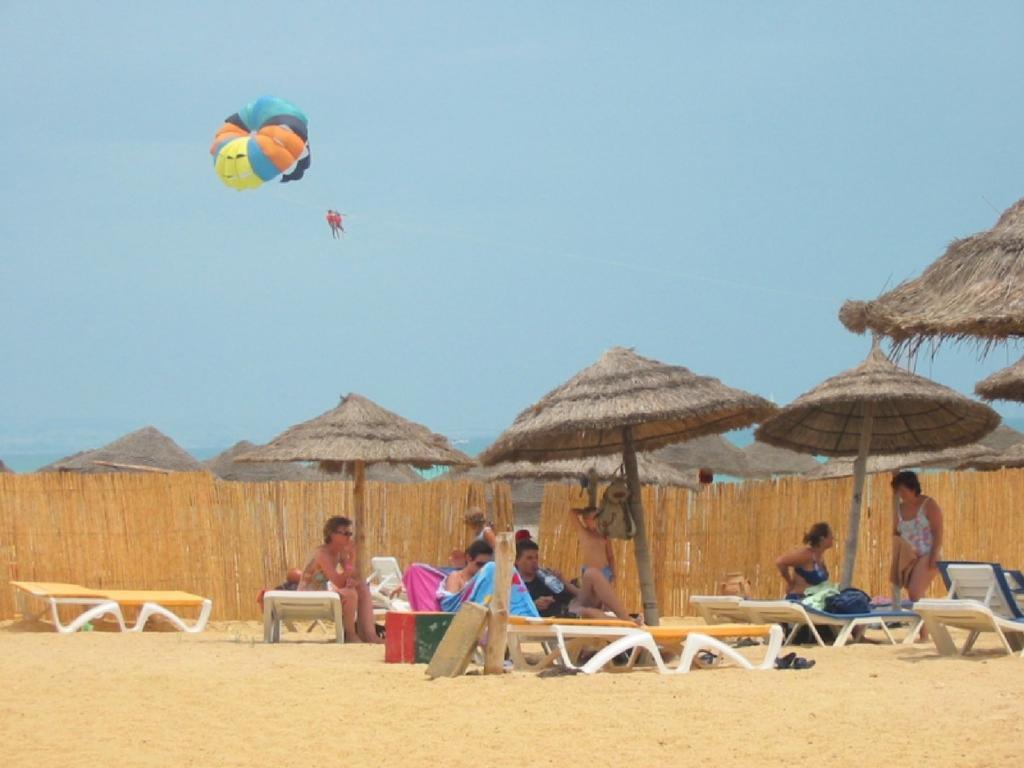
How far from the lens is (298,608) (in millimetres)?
10195

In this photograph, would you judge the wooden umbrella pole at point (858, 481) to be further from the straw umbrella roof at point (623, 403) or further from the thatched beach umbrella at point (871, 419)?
the straw umbrella roof at point (623, 403)

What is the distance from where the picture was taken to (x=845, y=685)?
277 inches

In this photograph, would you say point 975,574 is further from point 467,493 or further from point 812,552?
point 467,493

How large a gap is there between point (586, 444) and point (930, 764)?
4941mm

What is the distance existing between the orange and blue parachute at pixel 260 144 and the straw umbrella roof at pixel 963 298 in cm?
1117

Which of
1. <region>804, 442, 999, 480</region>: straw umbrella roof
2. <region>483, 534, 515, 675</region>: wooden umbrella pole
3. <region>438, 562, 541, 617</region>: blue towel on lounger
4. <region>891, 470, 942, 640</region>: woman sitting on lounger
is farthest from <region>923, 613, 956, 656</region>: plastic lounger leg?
<region>804, 442, 999, 480</region>: straw umbrella roof

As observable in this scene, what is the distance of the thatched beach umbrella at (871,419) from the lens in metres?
10.5

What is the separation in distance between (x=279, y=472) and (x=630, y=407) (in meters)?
15.9

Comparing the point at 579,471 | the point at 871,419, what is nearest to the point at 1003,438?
the point at 579,471

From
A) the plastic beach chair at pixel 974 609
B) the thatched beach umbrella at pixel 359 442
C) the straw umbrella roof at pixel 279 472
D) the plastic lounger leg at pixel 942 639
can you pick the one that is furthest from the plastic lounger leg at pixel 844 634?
the straw umbrella roof at pixel 279 472

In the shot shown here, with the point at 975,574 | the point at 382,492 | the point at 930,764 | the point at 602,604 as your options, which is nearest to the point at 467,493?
the point at 382,492

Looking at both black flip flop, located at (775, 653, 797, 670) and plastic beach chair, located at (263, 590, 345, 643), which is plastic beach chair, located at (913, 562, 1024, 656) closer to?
black flip flop, located at (775, 653, 797, 670)

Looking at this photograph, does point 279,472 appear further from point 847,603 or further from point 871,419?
point 847,603

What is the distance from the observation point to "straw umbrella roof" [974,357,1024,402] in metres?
11.2
